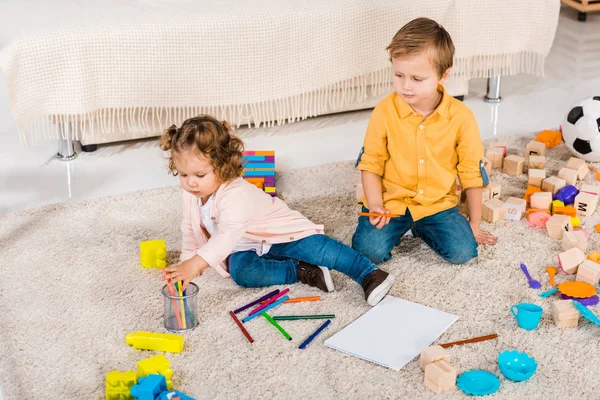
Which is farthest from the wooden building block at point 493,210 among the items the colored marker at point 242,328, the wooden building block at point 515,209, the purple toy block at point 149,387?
the purple toy block at point 149,387

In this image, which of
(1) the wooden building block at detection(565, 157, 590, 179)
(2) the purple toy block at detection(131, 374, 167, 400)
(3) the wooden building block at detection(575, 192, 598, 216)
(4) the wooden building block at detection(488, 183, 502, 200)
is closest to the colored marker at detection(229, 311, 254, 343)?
(2) the purple toy block at detection(131, 374, 167, 400)

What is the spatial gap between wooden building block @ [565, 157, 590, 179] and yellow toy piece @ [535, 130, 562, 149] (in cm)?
20

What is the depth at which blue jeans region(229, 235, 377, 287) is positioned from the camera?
5.65ft

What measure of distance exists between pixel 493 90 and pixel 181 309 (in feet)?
5.57

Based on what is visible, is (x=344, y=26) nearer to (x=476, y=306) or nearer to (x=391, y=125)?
(x=391, y=125)

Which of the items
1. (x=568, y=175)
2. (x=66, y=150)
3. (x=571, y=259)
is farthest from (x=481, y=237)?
(x=66, y=150)

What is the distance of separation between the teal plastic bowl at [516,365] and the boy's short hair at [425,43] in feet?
2.10

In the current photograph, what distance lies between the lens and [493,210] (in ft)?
6.49

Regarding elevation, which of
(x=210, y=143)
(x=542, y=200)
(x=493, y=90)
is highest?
(x=210, y=143)

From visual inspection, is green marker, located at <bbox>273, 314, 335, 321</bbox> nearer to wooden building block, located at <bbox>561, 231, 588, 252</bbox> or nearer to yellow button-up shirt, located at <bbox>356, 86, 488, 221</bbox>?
yellow button-up shirt, located at <bbox>356, 86, 488, 221</bbox>

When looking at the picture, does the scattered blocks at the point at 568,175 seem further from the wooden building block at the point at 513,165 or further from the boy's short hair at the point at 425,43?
the boy's short hair at the point at 425,43

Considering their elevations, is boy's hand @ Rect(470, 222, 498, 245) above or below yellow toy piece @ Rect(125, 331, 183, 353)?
above

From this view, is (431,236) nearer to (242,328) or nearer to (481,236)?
(481,236)

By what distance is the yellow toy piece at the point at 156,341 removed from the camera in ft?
4.95
